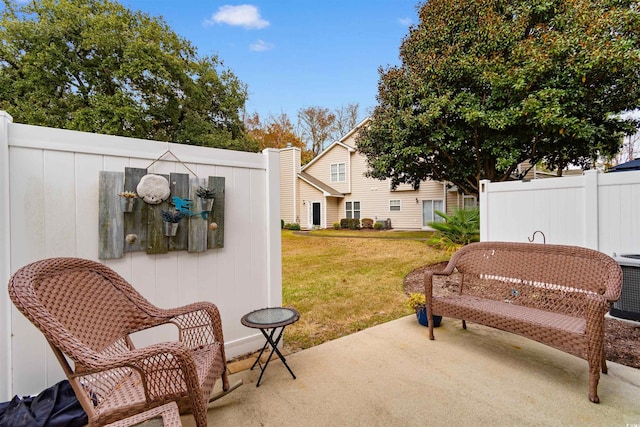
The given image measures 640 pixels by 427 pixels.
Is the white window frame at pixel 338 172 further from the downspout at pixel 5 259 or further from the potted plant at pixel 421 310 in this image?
the downspout at pixel 5 259

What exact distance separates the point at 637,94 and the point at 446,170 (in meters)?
5.03

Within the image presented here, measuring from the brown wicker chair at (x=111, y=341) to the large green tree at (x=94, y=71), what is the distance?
11345 mm

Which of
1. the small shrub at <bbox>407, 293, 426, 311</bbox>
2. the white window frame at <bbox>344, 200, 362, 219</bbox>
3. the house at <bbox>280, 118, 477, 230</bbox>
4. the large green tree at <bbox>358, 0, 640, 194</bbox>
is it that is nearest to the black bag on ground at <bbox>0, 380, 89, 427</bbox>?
the small shrub at <bbox>407, 293, 426, 311</bbox>

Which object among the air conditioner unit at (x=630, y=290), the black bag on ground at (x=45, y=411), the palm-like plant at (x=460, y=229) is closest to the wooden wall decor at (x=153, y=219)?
the black bag on ground at (x=45, y=411)

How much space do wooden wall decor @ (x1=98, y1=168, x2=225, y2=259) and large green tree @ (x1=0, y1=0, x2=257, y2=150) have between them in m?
10.7

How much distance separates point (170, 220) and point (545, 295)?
11.8 ft

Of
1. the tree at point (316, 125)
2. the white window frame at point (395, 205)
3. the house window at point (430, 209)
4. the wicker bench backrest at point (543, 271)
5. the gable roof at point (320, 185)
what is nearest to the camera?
the wicker bench backrest at point (543, 271)

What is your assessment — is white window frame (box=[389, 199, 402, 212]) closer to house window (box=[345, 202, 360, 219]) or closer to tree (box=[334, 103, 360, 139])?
house window (box=[345, 202, 360, 219])

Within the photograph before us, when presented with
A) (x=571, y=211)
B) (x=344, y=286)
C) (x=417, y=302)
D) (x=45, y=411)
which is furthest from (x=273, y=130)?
(x=45, y=411)

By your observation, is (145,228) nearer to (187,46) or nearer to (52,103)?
(52,103)

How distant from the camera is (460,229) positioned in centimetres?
812

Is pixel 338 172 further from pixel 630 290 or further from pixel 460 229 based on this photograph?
pixel 630 290

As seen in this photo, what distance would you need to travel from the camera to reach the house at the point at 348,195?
16703 millimetres

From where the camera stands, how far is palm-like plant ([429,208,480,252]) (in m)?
8.04
